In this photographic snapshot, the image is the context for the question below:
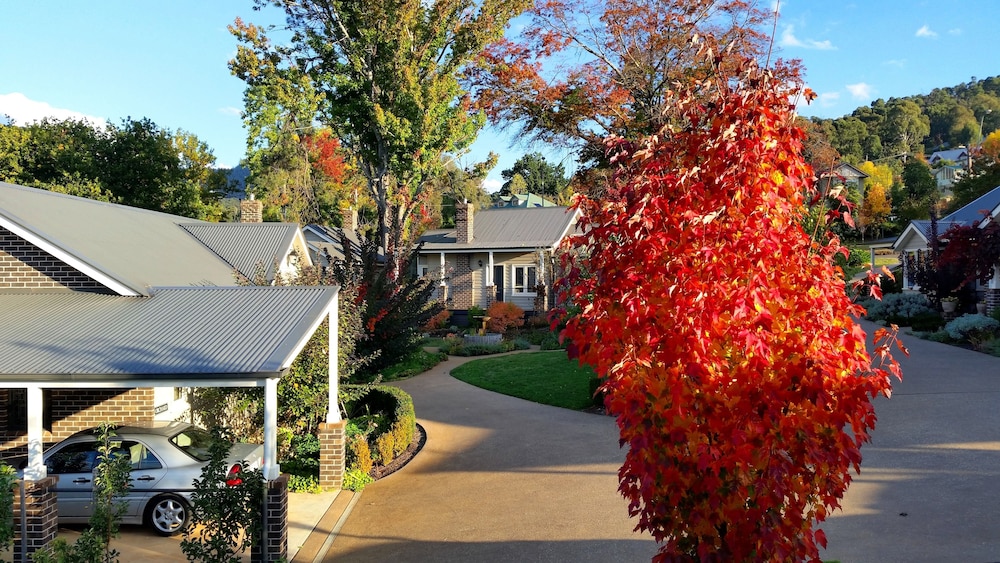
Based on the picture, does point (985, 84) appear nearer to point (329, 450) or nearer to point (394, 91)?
point (394, 91)

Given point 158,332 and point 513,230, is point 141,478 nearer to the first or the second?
point 158,332

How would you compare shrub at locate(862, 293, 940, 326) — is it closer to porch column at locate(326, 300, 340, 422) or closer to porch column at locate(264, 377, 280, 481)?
porch column at locate(326, 300, 340, 422)

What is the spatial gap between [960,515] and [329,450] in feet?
30.7

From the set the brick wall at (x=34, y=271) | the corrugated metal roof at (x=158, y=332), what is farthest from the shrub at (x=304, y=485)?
the brick wall at (x=34, y=271)

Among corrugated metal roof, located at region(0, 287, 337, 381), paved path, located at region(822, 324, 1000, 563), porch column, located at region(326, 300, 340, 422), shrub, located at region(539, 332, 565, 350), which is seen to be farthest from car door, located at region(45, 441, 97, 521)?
shrub, located at region(539, 332, 565, 350)

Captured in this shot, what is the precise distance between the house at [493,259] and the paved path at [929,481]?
20855 millimetres

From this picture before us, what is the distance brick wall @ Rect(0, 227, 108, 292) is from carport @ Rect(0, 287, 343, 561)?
8.2 inches

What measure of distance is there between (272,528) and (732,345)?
6355 millimetres

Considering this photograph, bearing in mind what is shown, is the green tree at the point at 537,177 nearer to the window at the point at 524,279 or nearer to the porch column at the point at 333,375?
the window at the point at 524,279

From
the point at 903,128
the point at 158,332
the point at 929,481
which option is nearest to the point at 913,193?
the point at 929,481

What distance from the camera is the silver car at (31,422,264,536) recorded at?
942 cm

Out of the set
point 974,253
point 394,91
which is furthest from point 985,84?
point 394,91

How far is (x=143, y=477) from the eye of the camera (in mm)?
9398

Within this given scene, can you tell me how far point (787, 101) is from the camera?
4551 mm
